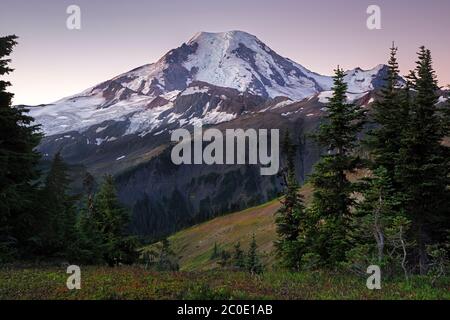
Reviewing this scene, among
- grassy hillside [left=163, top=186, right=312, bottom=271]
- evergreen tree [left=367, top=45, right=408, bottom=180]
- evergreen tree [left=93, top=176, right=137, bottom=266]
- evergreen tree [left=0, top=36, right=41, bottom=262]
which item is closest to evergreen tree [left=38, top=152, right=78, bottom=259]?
evergreen tree [left=0, top=36, right=41, bottom=262]

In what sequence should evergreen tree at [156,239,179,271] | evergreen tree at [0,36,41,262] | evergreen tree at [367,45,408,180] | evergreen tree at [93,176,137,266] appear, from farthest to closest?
evergreen tree at [156,239,179,271]
evergreen tree at [93,176,137,266]
evergreen tree at [367,45,408,180]
evergreen tree at [0,36,41,262]

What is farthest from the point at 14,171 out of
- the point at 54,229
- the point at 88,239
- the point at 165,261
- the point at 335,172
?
the point at 165,261

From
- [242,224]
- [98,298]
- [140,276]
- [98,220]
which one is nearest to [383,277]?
[140,276]

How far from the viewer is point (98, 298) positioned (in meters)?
13.8

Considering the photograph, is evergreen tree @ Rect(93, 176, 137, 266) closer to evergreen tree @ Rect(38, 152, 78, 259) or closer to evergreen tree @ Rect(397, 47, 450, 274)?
evergreen tree @ Rect(38, 152, 78, 259)

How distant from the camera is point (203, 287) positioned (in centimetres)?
1402

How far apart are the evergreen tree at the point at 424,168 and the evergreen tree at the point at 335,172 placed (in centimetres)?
279

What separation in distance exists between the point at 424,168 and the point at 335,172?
4.58 metres

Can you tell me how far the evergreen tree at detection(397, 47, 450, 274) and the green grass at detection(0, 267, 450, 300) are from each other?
7.39 metres

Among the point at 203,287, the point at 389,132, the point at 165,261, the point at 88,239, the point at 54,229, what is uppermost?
the point at 389,132

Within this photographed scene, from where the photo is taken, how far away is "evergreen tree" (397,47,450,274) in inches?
1006

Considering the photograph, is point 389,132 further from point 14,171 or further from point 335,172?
point 14,171
